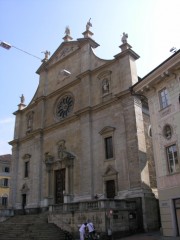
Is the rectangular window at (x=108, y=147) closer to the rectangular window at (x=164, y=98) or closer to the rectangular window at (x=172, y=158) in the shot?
the rectangular window at (x=164, y=98)

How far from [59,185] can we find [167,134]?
15.3 metres

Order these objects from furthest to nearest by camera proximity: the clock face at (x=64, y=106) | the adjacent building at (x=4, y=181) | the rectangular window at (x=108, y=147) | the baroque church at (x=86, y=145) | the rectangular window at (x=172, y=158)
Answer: the adjacent building at (x=4, y=181) < the clock face at (x=64, y=106) < the rectangular window at (x=108, y=147) < the baroque church at (x=86, y=145) < the rectangular window at (x=172, y=158)

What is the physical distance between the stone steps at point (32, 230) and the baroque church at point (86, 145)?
2.81ft

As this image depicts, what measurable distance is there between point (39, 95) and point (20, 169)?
958 centimetres

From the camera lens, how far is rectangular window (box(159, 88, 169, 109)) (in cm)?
1782

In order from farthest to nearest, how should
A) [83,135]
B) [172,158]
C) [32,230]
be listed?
[83,135] < [32,230] < [172,158]

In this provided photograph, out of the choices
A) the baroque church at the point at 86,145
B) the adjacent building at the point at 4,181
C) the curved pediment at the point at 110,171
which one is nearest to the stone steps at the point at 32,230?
the baroque church at the point at 86,145

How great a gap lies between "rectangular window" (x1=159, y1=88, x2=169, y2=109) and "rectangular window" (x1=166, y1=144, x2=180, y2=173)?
275 centimetres

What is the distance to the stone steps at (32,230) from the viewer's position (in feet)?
63.5

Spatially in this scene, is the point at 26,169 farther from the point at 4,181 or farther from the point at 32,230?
the point at 4,181

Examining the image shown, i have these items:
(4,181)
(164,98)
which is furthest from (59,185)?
(4,181)

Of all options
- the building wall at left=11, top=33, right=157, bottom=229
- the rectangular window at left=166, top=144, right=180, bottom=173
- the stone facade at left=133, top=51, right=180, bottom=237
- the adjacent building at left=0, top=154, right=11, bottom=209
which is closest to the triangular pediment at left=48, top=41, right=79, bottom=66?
the building wall at left=11, top=33, right=157, bottom=229

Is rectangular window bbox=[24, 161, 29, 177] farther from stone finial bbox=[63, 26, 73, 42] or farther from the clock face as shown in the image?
stone finial bbox=[63, 26, 73, 42]

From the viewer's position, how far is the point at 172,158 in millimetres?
16797
